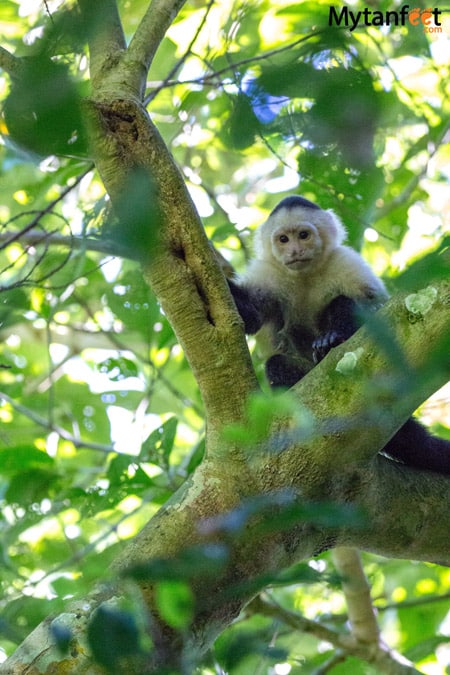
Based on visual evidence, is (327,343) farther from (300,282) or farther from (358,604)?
(358,604)

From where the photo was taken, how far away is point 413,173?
14.4 feet

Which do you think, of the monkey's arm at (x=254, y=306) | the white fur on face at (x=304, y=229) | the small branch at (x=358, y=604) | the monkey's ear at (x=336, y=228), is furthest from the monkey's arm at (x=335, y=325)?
the small branch at (x=358, y=604)

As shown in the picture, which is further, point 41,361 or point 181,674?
point 41,361

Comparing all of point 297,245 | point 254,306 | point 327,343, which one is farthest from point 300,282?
point 327,343

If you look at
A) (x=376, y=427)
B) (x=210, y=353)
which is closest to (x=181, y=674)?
(x=376, y=427)

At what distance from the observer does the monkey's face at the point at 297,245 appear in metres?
3.65

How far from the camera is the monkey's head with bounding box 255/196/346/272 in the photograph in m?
3.67

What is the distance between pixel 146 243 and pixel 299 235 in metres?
3.08

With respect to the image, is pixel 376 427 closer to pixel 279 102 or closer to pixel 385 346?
pixel 279 102

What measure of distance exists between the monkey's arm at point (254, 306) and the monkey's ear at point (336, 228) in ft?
1.46

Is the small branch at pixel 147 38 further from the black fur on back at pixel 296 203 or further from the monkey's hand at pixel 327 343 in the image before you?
the black fur on back at pixel 296 203

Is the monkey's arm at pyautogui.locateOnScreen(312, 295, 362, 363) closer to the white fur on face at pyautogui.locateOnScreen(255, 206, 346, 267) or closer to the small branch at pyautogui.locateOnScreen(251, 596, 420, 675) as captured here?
the white fur on face at pyautogui.locateOnScreen(255, 206, 346, 267)

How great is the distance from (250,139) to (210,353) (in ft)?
3.30

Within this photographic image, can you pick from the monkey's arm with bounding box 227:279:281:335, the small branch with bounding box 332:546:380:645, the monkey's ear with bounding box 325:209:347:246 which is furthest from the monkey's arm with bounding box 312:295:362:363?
the small branch with bounding box 332:546:380:645
